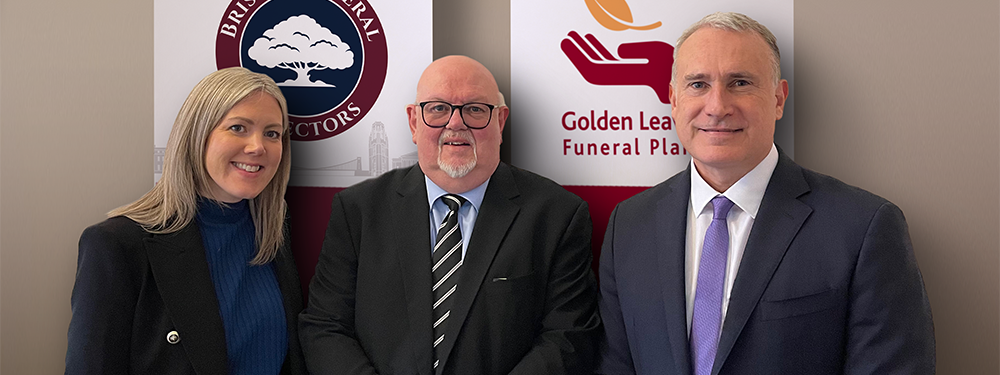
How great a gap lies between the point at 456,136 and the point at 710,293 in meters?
1.01

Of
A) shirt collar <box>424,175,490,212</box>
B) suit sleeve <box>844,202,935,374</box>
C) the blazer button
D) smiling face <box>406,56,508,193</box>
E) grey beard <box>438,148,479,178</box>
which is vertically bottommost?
the blazer button

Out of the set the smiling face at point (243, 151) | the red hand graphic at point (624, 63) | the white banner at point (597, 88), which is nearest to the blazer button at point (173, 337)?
the smiling face at point (243, 151)

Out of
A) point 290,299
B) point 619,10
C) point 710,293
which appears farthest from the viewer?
point 619,10

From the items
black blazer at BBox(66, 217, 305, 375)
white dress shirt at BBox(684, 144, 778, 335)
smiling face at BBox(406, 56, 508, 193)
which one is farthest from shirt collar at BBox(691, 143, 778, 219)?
black blazer at BBox(66, 217, 305, 375)

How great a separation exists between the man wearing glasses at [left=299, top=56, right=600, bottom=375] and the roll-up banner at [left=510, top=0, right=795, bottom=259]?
0.29 m

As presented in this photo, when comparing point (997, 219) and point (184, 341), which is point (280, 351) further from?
point (997, 219)

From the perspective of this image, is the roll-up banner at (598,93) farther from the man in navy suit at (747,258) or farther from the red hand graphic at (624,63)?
the man in navy suit at (747,258)

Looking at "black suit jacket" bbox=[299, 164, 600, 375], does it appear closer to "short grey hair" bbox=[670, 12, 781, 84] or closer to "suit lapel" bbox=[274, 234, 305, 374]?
"suit lapel" bbox=[274, 234, 305, 374]

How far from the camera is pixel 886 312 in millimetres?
1646

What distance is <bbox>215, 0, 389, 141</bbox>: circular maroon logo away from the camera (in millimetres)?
2639

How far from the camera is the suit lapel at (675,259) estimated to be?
1791 mm

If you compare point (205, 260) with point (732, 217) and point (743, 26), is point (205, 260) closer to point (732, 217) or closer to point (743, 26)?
point (732, 217)

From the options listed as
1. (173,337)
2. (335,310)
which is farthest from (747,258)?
(173,337)

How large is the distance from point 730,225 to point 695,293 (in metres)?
0.24
